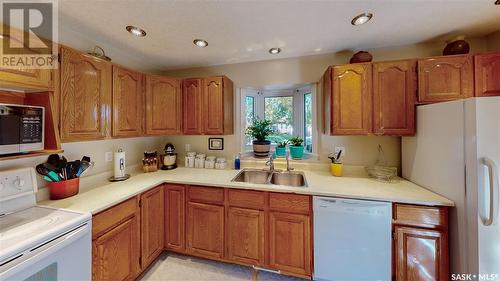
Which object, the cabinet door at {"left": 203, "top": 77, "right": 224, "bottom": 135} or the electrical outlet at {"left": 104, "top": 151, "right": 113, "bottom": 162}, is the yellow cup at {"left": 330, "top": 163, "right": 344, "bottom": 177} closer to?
the cabinet door at {"left": 203, "top": 77, "right": 224, "bottom": 135}

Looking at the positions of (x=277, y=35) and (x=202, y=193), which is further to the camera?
(x=202, y=193)

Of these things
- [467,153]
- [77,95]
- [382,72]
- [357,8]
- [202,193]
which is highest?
[357,8]

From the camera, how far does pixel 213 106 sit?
2355 millimetres

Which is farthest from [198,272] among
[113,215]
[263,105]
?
[263,105]

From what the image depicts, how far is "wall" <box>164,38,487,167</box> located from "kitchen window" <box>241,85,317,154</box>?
234mm

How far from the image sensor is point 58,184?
149cm

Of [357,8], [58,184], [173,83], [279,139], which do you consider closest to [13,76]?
[58,184]

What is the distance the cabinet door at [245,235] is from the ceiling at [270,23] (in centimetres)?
174

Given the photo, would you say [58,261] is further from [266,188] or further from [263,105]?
[263,105]

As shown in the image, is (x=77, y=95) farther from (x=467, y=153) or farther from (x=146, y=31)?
(x=467, y=153)

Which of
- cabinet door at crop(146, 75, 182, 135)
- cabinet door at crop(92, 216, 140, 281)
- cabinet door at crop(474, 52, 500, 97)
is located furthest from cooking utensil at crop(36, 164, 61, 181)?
cabinet door at crop(474, 52, 500, 97)

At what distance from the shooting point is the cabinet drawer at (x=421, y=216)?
141cm

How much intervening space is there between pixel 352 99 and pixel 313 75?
64 centimetres

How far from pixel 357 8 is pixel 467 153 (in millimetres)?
1291
